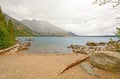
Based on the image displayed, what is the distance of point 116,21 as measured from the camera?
11.4m

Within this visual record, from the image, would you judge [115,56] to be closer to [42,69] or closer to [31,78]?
[42,69]

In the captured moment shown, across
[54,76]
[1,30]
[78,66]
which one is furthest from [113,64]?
[1,30]

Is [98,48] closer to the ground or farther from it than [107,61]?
closer to the ground

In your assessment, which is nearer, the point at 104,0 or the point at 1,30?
the point at 104,0

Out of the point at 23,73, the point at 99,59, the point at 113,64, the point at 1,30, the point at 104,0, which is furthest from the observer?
the point at 1,30

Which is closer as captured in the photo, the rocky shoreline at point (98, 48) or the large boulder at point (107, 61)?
the large boulder at point (107, 61)

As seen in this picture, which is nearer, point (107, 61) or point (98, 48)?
point (107, 61)

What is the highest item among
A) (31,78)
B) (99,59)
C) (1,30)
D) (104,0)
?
(104,0)

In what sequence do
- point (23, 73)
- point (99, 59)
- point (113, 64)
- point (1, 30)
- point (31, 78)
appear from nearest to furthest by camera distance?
point (31, 78), point (23, 73), point (113, 64), point (99, 59), point (1, 30)

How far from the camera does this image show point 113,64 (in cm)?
1277

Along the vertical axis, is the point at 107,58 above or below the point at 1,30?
below

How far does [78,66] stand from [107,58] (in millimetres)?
2565

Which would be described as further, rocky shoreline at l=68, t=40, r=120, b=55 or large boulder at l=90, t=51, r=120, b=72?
rocky shoreline at l=68, t=40, r=120, b=55

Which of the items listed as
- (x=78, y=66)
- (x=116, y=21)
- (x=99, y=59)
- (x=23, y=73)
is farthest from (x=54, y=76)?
(x=116, y=21)
